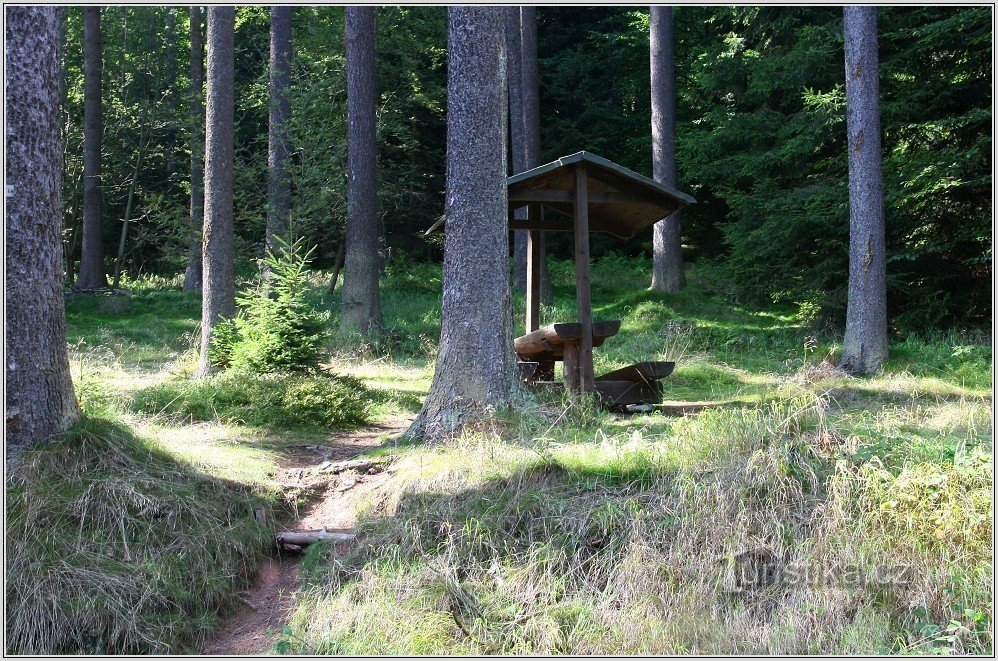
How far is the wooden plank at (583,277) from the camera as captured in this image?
9.07 metres

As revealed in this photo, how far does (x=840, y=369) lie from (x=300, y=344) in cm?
744

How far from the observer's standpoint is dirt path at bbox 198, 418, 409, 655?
5059 millimetres

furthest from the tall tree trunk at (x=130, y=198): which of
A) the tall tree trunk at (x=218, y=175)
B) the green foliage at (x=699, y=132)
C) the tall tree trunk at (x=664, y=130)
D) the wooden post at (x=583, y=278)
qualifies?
the wooden post at (x=583, y=278)

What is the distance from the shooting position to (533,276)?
11.1 m

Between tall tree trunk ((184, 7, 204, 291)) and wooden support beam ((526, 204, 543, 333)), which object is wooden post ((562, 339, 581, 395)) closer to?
wooden support beam ((526, 204, 543, 333))

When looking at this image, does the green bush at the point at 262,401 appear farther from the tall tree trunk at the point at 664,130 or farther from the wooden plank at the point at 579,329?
the tall tree trunk at the point at 664,130

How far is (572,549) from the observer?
5.30 metres

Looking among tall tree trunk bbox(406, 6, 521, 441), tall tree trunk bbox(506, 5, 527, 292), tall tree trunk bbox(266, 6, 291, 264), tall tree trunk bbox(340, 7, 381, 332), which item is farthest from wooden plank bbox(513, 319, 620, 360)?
tall tree trunk bbox(506, 5, 527, 292)

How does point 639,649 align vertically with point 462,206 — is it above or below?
below

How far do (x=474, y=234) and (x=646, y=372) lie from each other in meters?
2.90

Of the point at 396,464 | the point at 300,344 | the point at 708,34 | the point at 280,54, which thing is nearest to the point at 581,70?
the point at 708,34

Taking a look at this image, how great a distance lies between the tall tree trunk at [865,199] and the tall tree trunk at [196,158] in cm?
1151

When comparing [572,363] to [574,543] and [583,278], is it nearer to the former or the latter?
[583,278]

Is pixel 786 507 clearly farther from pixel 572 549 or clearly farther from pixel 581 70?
pixel 581 70
